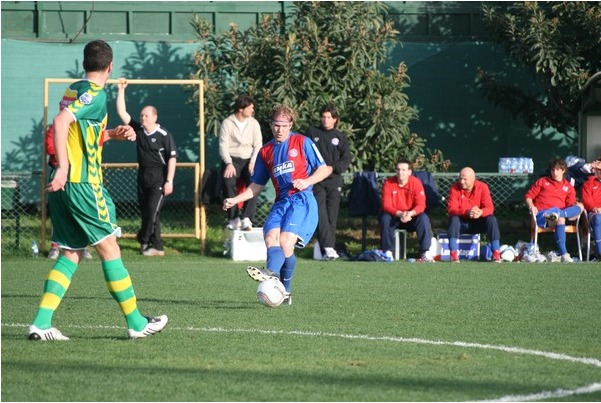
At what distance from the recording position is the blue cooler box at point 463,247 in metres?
16.1

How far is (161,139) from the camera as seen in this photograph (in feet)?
52.3

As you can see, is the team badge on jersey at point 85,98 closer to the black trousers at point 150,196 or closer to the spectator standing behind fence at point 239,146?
the black trousers at point 150,196

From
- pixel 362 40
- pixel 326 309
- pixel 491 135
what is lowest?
pixel 326 309

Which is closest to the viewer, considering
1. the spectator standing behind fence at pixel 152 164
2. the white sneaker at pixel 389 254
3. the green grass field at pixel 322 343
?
the green grass field at pixel 322 343

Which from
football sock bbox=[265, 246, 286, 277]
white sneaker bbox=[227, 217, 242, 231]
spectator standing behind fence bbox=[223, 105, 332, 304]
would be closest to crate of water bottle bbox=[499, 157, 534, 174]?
white sneaker bbox=[227, 217, 242, 231]

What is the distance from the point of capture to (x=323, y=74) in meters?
17.9

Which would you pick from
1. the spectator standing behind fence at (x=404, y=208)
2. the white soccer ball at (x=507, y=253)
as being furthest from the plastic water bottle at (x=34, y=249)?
the white soccer ball at (x=507, y=253)

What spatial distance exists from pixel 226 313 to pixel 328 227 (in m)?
6.52

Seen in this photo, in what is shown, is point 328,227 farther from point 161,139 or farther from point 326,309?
point 326,309

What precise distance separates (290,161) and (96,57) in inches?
115

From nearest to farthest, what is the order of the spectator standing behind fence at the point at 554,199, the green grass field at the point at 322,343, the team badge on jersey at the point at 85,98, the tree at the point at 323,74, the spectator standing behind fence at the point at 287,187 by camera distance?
the green grass field at the point at 322,343 < the team badge on jersey at the point at 85,98 < the spectator standing behind fence at the point at 287,187 < the spectator standing behind fence at the point at 554,199 < the tree at the point at 323,74

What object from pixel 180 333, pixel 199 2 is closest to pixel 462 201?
pixel 199 2

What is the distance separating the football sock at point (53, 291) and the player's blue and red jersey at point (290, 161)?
2860 mm

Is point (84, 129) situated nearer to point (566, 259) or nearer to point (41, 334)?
point (41, 334)
